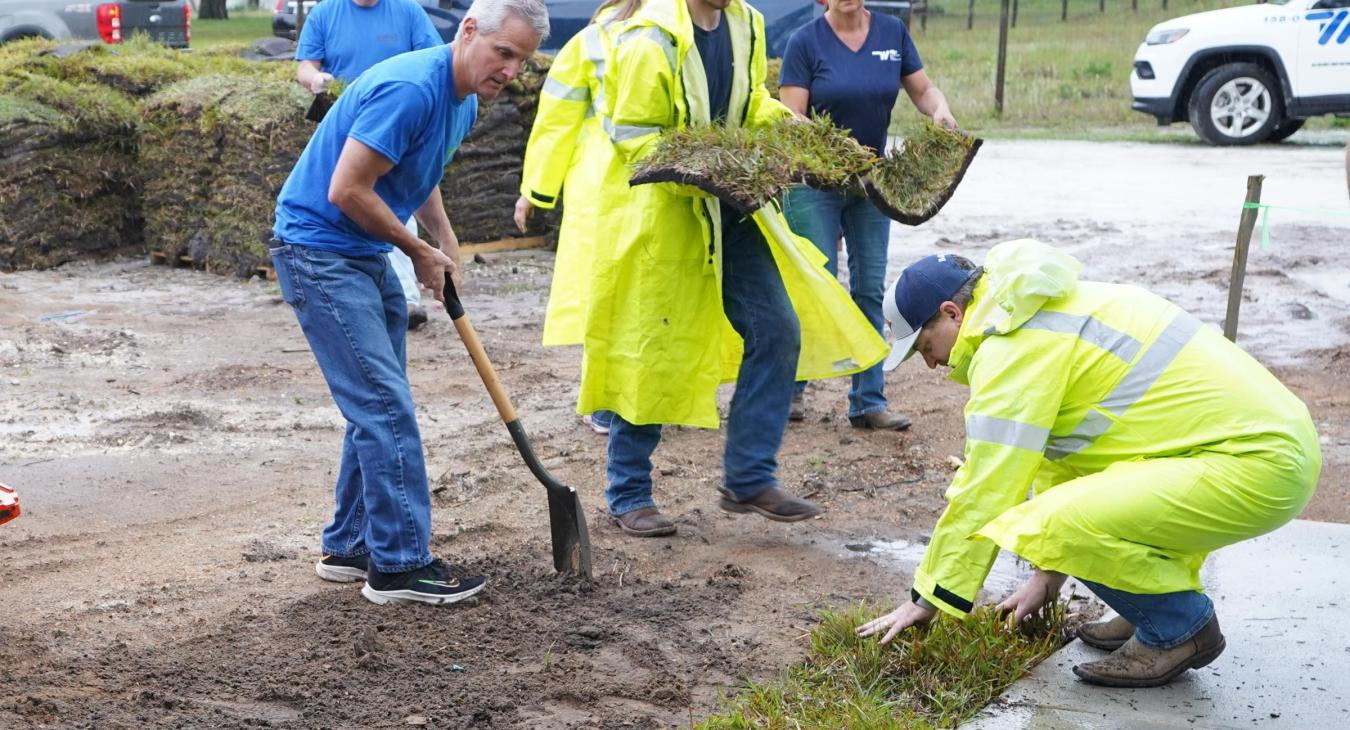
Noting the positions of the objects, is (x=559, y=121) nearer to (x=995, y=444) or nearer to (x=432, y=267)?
(x=432, y=267)

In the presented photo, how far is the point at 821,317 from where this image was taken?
201 inches

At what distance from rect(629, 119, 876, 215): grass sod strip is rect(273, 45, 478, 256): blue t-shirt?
631 mm

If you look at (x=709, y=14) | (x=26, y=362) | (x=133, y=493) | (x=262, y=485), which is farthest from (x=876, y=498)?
(x=26, y=362)

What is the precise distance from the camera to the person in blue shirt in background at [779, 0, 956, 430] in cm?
594

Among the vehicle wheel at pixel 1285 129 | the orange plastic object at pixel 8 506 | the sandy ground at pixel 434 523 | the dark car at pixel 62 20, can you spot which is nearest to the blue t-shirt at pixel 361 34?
the sandy ground at pixel 434 523

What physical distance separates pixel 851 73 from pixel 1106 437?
2843 millimetres

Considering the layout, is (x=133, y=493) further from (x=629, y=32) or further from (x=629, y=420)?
(x=629, y=32)

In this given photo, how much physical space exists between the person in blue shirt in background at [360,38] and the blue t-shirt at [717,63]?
2983 millimetres

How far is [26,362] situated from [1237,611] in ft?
18.9

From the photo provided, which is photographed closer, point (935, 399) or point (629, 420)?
point (629, 420)

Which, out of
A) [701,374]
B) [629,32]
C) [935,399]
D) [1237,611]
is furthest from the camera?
[935,399]

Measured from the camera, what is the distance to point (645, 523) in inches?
195

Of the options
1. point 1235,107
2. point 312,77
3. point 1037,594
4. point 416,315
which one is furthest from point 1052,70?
point 1037,594

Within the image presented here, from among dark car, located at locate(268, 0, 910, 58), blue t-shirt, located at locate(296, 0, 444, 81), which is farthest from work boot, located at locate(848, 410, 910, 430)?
dark car, located at locate(268, 0, 910, 58)
